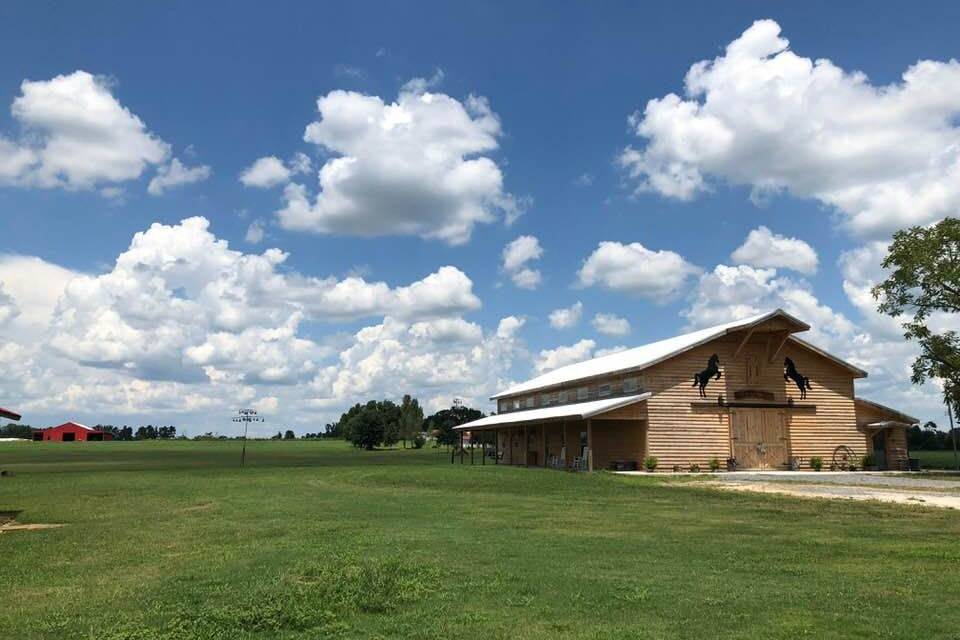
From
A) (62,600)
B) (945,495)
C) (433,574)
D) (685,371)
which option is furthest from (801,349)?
(62,600)

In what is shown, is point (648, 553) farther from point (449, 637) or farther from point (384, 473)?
point (384, 473)

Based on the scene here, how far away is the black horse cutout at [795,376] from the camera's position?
4128cm

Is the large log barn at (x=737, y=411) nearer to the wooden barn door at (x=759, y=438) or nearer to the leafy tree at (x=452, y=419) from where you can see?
the wooden barn door at (x=759, y=438)

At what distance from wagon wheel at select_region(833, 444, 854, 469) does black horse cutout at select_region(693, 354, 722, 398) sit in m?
8.36

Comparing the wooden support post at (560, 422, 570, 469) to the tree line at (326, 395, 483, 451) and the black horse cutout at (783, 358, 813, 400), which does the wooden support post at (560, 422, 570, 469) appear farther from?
the tree line at (326, 395, 483, 451)

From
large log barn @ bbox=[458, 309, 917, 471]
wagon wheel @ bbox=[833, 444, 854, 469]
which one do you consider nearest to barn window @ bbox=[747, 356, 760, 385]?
large log barn @ bbox=[458, 309, 917, 471]

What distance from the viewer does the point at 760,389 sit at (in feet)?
133

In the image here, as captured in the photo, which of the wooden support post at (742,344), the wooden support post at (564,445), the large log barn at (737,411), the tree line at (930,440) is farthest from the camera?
the tree line at (930,440)

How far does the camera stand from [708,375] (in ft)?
129

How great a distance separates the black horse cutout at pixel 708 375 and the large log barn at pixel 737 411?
52mm

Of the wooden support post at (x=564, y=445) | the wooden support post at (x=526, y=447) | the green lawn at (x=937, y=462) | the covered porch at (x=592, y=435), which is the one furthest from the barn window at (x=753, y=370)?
the wooden support post at (x=526, y=447)

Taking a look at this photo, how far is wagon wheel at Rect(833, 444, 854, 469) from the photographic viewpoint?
41312 mm

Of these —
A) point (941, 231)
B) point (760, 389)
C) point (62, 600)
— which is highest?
point (941, 231)

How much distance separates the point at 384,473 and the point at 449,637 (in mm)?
27608
